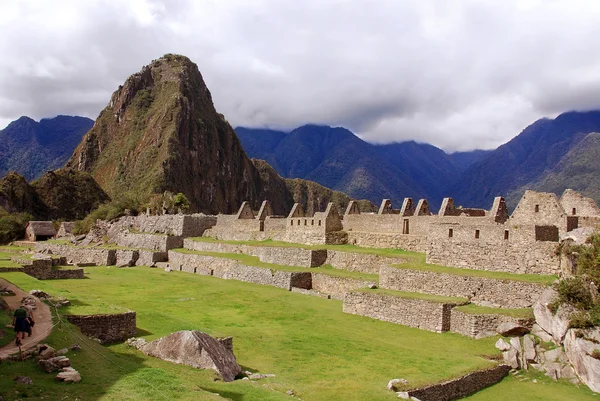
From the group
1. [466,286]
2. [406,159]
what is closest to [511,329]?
[466,286]

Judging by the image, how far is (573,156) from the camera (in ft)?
123

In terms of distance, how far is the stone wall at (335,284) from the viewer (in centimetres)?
2127

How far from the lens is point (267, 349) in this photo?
13.7 metres

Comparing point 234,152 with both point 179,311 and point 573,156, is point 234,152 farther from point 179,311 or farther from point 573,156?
point 179,311

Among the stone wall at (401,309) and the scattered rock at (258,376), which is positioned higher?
the stone wall at (401,309)

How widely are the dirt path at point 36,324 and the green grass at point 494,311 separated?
39.1 feet

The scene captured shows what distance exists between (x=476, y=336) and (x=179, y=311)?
1028 centimetres

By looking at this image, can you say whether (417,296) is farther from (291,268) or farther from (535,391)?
(291,268)

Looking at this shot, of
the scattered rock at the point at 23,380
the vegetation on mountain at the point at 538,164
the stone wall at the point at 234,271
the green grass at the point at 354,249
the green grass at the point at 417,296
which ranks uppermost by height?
the vegetation on mountain at the point at 538,164

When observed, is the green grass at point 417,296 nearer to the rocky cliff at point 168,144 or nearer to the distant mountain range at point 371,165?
the distant mountain range at point 371,165

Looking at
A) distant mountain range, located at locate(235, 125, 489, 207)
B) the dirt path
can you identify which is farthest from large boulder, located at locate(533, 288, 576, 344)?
distant mountain range, located at locate(235, 125, 489, 207)

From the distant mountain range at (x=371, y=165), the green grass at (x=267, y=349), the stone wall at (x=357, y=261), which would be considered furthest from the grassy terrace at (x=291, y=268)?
the distant mountain range at (x=371, y=165)

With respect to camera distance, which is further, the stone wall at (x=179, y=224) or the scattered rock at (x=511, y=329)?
the stone wall at (x=179, y=224)

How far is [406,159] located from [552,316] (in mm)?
74376
